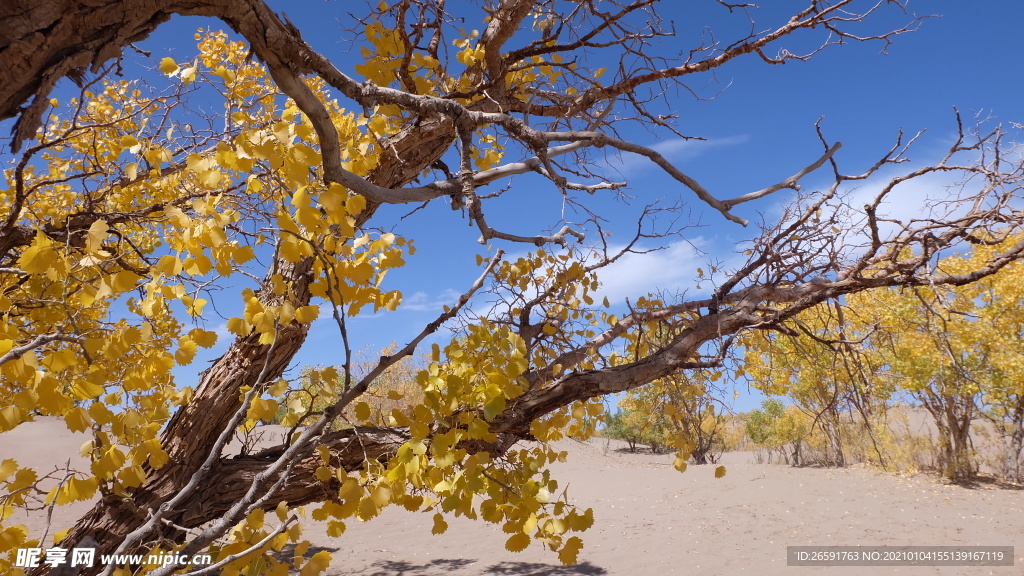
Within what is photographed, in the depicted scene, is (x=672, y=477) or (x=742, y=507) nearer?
(x=742, y=507)

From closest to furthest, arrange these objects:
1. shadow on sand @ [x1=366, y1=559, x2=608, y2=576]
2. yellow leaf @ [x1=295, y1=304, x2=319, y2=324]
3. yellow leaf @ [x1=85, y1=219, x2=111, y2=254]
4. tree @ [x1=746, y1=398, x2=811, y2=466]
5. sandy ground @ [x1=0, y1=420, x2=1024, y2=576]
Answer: yellow leaf @ [x1=85, y1=219, x2=111, y2=254] → yellow leaf @ [x1=295, y1=304, x2=319, y2=324] → shadow on sand @ [x1=366, y1=559, x2=608, y2=576] → sandy ground @ [x1=0, y1=420, x2=1024, y2=576] → tree @ [x1=746, y1=398, x2=811, y2=466]

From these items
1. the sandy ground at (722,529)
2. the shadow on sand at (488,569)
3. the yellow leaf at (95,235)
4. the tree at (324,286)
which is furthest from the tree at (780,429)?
the yellow leaf at (95,235)

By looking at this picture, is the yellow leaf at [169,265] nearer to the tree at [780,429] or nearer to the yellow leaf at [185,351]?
the yellow leaf at [185,351]

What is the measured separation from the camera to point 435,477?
5.49 ft

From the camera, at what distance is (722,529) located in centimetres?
755

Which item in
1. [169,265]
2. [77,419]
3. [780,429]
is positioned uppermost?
[169,265]

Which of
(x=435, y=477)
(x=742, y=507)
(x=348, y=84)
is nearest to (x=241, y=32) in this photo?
(x=348, y=84)

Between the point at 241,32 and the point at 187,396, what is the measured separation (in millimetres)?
1102

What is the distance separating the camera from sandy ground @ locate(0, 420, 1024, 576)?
6.42 metres

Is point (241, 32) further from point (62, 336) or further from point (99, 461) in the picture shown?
point (99, 461)

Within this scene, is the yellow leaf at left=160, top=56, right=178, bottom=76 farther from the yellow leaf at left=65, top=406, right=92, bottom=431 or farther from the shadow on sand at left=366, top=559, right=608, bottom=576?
the shadow on sand at left=366, top=559, right=608, bottom=576

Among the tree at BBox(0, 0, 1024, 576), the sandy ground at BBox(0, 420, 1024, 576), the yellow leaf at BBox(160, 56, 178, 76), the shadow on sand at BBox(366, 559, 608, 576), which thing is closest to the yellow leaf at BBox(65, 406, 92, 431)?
the tree at BBox(0, 0, 1024, 576)

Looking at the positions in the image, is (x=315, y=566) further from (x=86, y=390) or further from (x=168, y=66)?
(x=168, y=66)

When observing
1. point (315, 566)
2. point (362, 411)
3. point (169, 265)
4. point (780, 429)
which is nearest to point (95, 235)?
point (169, 265)
